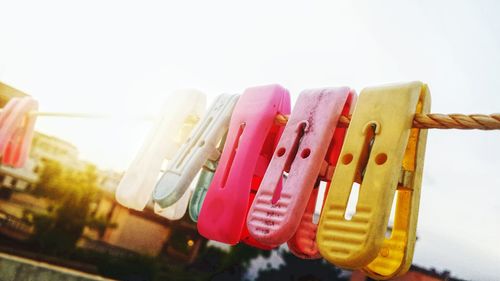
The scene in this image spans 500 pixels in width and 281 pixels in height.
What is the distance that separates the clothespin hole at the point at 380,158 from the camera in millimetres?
853

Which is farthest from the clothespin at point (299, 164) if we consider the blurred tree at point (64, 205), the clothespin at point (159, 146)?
the blurred tree at point (64, 205)

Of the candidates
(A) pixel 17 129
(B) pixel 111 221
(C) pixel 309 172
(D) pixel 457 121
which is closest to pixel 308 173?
(C) pixel 309 172

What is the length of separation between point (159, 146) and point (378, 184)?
84 centimetres

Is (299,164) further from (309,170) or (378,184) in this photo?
(378,184)

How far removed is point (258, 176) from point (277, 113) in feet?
0.72

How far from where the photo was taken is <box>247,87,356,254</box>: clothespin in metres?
0.90

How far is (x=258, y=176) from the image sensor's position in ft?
3.77

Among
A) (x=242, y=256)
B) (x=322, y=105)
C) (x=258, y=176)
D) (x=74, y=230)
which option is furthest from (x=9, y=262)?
(x=242, y=256)

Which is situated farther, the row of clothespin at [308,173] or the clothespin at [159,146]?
the clothespin at [159,146]

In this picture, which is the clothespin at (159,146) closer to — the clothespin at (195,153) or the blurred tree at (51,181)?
the clothespin at (195,153)

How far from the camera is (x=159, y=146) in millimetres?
1383

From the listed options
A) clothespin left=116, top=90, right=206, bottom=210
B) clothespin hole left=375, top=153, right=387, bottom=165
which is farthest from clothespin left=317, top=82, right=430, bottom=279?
clothespin left=116, top=90, right=206, bottom=210

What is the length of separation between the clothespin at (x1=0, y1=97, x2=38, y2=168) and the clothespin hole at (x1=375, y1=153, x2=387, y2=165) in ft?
6.55

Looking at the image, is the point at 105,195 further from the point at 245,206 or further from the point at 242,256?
the point at 245,206
